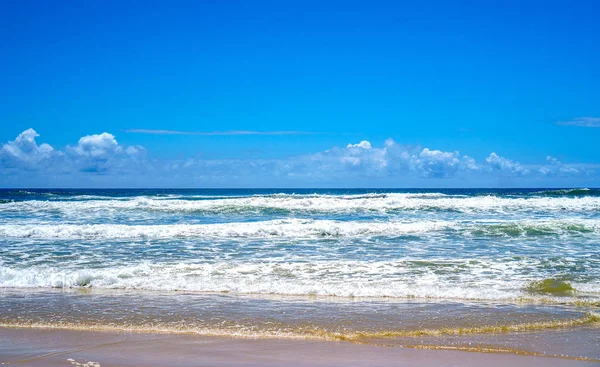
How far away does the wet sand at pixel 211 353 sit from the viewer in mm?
5160

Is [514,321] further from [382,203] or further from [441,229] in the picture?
[382,203]

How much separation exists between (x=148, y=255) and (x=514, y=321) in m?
8.86

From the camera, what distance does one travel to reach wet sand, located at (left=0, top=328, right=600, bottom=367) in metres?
5.16

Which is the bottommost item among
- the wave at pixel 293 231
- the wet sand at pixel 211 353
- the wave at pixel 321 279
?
the wet sand at pixel 211 353

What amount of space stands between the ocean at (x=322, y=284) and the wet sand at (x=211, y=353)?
267 mm

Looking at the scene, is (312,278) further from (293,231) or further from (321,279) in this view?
(293,231)

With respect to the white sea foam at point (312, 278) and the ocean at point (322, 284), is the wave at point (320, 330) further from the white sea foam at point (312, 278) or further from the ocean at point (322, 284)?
the white sea foam at point (312, 278)

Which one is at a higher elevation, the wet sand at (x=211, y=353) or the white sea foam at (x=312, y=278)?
the white sea foam at (x=312, y=278)

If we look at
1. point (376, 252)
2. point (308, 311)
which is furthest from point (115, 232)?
point (308, 311)

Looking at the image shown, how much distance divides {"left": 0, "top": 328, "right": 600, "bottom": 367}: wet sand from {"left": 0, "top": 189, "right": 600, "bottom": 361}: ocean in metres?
0.27

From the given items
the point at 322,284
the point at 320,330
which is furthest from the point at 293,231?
the point at 320,330

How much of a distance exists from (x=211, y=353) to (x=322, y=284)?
151 inches

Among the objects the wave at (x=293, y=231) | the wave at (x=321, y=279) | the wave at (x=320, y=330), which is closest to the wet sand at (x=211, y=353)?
the wave at (x=320, y=330)

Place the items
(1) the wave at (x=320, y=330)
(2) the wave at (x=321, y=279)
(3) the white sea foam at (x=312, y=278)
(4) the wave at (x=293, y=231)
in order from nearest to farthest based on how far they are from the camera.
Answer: (1) the wave at (x=320, y=330) < (2) the wave at (x=321, y=279) < (3) the white sea foam at (x=312, y=278) < (4) the wave at (x=293, y=231)
